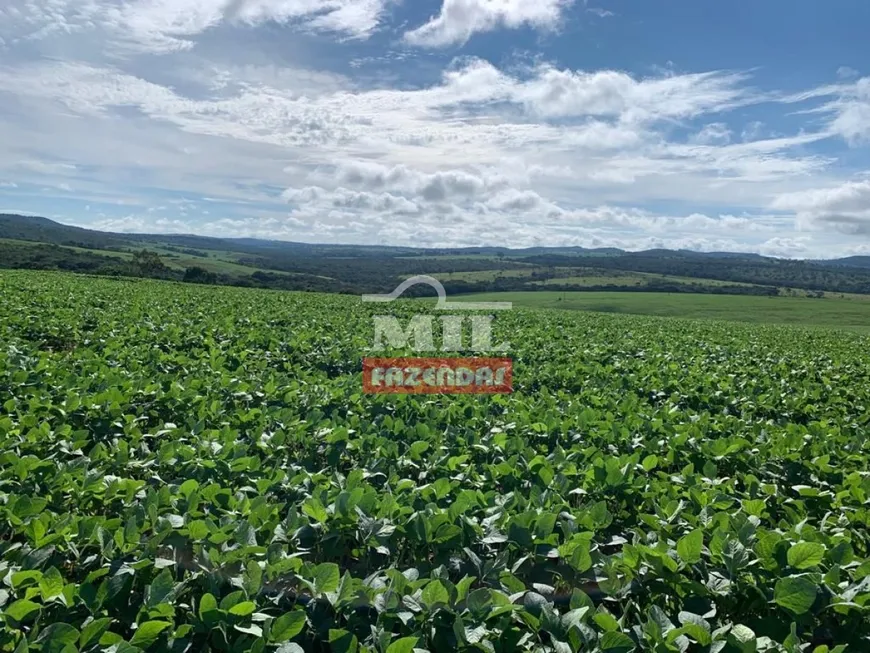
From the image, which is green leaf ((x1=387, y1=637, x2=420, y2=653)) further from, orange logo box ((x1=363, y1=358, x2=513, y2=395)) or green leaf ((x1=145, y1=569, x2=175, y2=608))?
orange logo box ((x1=363, y1=358, x2=513, y2=395))

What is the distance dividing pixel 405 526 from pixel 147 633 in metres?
1.41

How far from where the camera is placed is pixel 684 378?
35.4 ft

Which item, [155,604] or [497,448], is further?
[497,448]

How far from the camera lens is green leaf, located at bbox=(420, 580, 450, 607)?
2498 mm

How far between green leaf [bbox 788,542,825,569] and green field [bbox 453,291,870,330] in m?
58.2

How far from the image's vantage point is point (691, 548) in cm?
291

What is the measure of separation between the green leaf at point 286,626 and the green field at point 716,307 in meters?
58.8

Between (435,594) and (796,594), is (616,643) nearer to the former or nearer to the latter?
(435,594)

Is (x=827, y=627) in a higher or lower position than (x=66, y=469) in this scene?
lower

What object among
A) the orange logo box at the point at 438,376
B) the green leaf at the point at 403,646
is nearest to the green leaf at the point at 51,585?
the green leaf at the point at 403,646

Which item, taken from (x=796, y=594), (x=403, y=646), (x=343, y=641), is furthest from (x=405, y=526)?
(x=796, y=594)

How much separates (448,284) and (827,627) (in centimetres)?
10266

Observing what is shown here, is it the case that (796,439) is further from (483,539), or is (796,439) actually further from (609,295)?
(609,295)

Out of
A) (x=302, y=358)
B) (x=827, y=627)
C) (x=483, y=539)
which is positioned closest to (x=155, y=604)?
(x=483, y=539)
